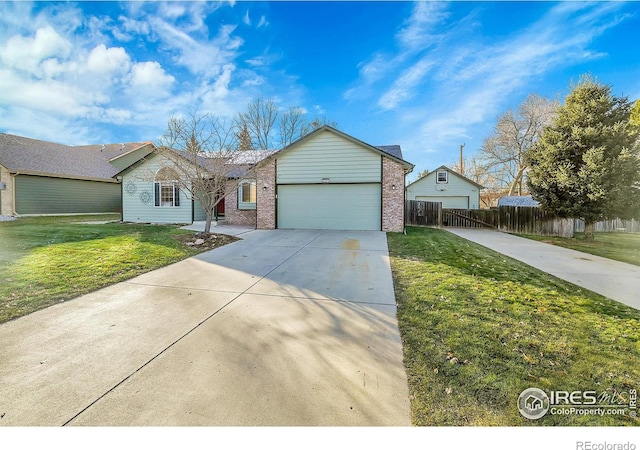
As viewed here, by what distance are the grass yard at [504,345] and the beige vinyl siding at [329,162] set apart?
732 cm

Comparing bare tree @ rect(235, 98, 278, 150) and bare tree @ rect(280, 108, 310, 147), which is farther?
bare tree @ rect(280, 108, 310, 147)

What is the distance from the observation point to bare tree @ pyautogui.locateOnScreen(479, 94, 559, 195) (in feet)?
79.8

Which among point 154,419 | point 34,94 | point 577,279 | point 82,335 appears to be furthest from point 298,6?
point 577,279

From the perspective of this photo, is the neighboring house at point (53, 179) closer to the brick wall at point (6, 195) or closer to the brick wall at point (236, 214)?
the brick wall at point (6, 195)

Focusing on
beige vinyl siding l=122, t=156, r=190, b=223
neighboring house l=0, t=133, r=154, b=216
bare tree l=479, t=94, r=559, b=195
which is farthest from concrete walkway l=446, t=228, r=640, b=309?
neighboring house l=0, t=133, r=154, b=216

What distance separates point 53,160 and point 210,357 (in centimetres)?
2272

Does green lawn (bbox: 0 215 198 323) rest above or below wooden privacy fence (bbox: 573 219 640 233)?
below

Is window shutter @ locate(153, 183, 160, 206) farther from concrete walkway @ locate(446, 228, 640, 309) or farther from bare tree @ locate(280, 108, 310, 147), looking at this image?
bare tree @ locate(280, 108, 310, 147)

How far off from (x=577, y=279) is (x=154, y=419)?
282 inches

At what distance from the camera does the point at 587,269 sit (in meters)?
6.09

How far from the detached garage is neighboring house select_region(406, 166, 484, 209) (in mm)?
11778

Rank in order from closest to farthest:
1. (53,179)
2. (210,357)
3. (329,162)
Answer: (210,357) < (329,162) < (53,179)

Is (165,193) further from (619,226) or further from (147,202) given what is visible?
(619,226)

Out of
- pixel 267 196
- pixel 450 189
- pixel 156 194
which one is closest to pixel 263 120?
pixel 156 194
